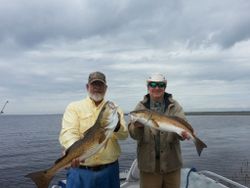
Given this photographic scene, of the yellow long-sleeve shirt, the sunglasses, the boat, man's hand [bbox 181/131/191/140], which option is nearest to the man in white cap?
the sunglasses

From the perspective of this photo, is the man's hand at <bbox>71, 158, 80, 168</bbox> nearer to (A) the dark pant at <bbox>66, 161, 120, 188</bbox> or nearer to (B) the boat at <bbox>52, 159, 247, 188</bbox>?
(A) the dark pant at <bbox>66, 161, 120, 188</bbox>

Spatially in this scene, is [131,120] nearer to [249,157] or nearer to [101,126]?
[101,126]

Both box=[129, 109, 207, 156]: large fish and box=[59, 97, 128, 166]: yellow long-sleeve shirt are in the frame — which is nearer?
box=[129, 109, 207, 156]: large fish

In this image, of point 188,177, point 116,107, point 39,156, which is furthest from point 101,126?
point 39,156

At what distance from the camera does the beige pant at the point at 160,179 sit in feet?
20.0

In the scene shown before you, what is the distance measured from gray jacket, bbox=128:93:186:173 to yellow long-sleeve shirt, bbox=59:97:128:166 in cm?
30

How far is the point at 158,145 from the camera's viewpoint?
19.6 ft

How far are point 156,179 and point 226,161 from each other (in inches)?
817

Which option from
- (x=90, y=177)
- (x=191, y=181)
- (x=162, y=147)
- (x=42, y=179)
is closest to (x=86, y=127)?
(x=90, y=177)

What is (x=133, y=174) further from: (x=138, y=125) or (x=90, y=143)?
(x=90, y=143)

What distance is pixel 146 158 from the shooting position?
6.00 meters

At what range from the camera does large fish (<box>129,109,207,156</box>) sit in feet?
18.3

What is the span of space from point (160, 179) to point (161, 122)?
42.9 inches

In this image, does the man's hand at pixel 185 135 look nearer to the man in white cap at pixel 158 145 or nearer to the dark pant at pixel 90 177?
the man in white cap at pixel 158 145
